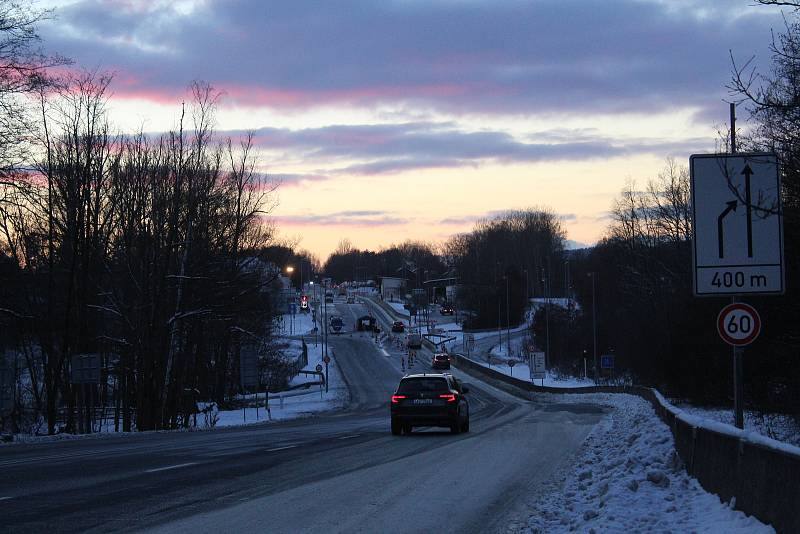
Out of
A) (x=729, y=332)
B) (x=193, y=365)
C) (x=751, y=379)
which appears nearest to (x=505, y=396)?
(x=193, y=365)

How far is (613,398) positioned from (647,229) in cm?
4908

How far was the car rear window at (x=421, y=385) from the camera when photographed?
27031mm

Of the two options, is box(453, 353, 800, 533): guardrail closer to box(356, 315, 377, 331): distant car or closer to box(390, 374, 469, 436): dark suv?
box(390, 374, 469, 436): dark suv

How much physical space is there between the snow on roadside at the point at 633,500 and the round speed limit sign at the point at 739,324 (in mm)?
1984

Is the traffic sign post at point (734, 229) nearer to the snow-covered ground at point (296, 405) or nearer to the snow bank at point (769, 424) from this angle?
the snow bank at point (769, 424)

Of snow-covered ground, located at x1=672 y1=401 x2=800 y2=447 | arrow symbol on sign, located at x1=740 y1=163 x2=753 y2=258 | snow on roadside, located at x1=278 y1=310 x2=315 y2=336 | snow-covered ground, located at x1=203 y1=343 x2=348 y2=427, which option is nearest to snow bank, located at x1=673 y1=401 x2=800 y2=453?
snow-covered ground, located at x1=672 y1=401 x2=800 y2=447

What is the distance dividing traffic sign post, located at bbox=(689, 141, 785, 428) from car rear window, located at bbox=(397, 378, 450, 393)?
14.7 meters

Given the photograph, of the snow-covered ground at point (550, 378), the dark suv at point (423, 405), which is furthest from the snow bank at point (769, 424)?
the snow-covered ground at point (550, 378)

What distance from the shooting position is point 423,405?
87.9 feet

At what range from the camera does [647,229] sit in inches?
4011

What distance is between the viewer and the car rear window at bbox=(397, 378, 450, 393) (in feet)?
88.7

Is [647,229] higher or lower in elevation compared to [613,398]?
higher

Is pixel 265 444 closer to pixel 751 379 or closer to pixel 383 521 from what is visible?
pixel 383 521

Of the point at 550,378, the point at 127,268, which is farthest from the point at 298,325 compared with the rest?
the point at 127,268
